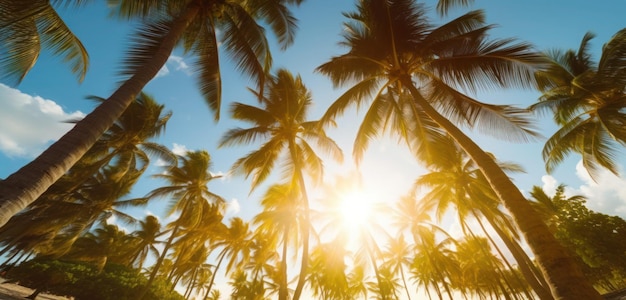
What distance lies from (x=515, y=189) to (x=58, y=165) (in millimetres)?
5971

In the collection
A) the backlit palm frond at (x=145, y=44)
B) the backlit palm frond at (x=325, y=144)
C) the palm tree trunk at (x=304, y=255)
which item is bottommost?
the palm tree trunk at (x=304, y=255)

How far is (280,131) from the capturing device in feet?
39.8

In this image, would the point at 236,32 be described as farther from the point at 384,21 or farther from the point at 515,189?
the point at 515,189

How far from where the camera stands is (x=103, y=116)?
3621 mm

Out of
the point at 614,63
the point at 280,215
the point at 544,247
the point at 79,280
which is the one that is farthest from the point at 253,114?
the point at 614,63

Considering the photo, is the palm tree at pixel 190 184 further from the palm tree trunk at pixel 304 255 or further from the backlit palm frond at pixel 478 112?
the backlit palm frond at pixel 478 112

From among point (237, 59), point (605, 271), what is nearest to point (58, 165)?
point (237, 59)

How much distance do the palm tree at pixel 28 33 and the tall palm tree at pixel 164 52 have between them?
1.05m

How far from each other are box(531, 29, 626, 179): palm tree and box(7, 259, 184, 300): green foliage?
2192 centimetres

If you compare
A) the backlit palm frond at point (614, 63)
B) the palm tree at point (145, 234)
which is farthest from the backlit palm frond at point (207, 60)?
the palm tree at point (145, 234)

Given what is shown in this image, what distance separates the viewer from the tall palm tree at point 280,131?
1188cm

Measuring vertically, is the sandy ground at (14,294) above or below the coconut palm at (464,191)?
below

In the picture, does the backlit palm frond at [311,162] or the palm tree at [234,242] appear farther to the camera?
the palm tree at [234,242]

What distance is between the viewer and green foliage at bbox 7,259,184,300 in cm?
1326
